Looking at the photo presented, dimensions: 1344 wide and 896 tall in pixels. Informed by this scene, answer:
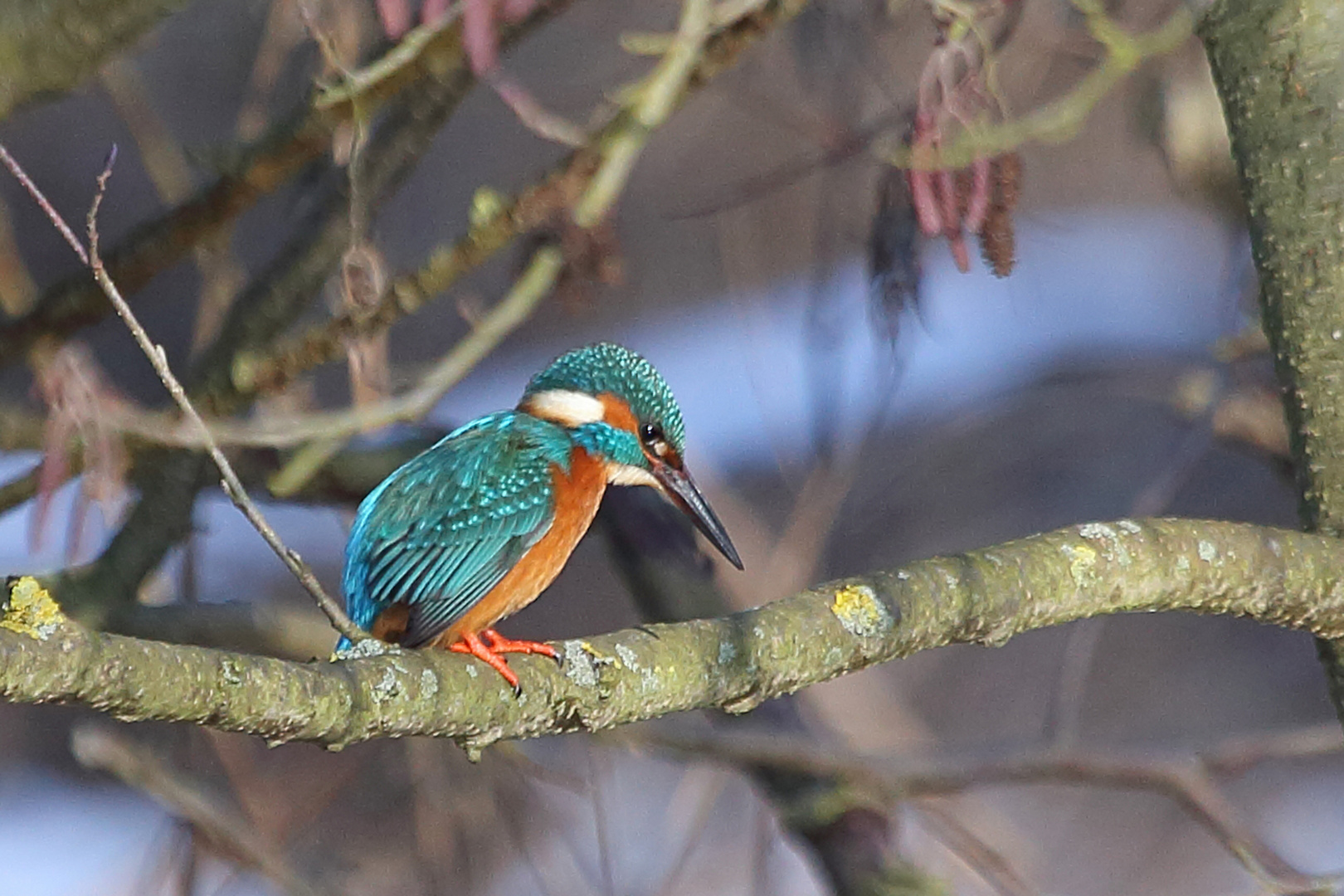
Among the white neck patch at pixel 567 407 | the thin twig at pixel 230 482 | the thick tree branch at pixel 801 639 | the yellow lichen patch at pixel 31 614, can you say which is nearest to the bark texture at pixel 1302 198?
the thick tree branch at pixel 801 639

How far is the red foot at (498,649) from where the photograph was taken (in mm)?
1549

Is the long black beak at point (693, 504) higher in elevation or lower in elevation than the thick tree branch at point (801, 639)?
higher

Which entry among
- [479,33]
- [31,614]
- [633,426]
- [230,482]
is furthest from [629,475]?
[31,614]

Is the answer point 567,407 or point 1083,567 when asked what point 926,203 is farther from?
point 567,407

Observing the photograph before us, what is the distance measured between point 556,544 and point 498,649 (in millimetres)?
424

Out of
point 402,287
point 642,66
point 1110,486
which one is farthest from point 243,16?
point 1110,486

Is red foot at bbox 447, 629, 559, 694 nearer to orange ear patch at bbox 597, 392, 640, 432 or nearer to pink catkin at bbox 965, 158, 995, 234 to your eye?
orange ear patch at bbox 597, 392, 640, 432

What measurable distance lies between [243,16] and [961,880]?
9.36 ft

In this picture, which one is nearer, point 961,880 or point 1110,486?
point 961,880

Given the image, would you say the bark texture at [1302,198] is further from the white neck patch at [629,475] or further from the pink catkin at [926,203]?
the white neck patch at [629,475]

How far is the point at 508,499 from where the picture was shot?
2244 millimetres

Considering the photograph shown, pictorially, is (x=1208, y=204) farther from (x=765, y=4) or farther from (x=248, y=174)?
(x=248, y=174)

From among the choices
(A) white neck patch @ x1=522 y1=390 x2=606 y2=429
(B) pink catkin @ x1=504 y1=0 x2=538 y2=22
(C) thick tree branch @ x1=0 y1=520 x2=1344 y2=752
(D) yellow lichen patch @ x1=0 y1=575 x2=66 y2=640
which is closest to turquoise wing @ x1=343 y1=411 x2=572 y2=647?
(A) white neck patch @ x1=522 y1=390 x2=606 y2=429

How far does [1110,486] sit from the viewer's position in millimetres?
4684
